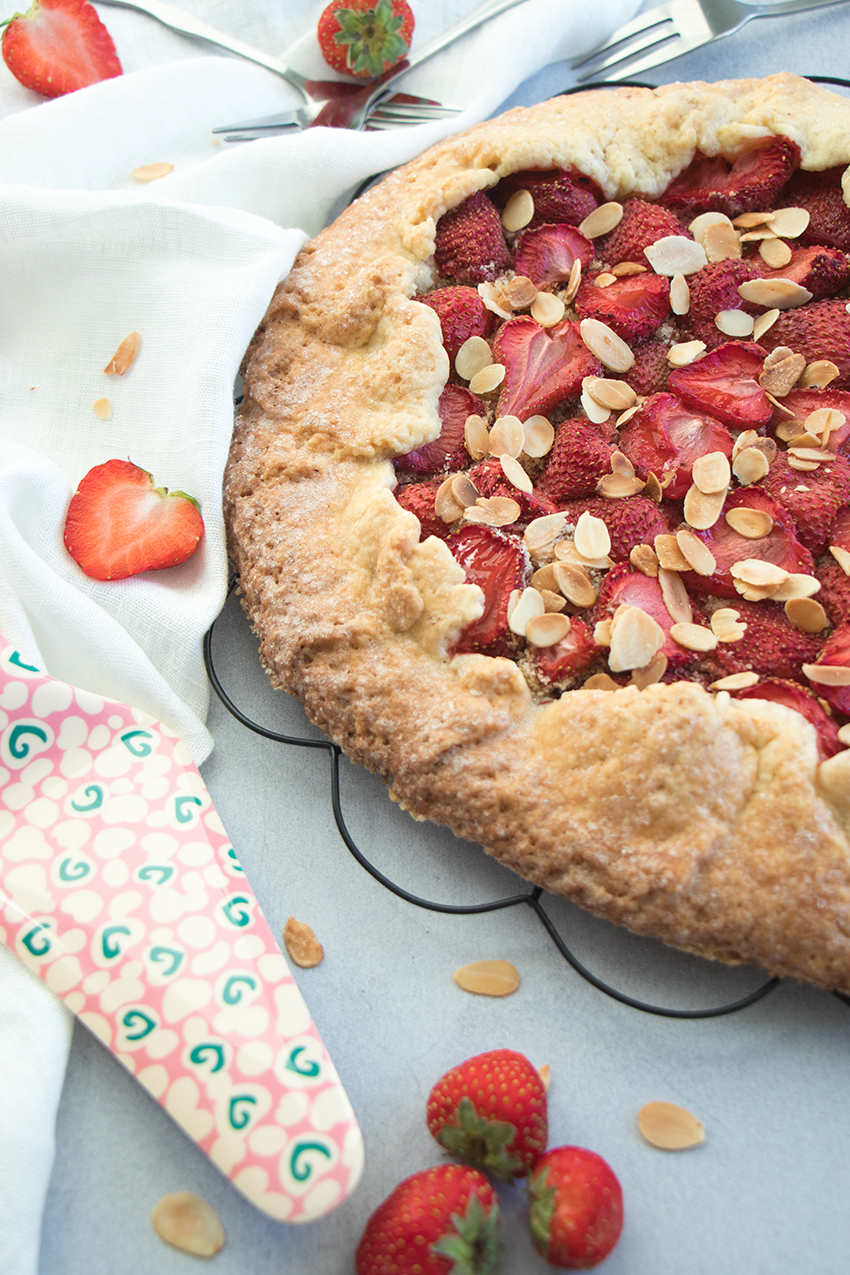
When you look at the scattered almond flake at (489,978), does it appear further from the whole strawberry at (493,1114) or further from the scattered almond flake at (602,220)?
the scattered almond flake at (602,220)

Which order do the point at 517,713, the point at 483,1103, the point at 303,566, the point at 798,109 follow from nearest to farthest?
the point at 483,1103, the point at 517,713, the point at 303,566, the point at 798,109

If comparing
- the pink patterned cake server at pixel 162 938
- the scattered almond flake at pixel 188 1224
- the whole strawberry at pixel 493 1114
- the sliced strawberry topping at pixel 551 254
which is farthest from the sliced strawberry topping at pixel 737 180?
the scattered almond flake at pixel 188 1224

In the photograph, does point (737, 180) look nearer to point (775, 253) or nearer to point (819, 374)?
point (775, 253)

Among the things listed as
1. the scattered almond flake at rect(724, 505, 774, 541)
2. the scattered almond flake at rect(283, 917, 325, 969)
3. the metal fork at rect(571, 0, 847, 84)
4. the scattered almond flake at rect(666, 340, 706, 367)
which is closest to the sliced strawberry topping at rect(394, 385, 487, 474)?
the scattered almond flake at rect(666, 340, 706, 367)

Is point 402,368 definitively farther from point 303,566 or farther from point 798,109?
point 798,109

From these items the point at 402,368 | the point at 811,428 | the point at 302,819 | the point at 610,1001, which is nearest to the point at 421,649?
the point at 302,819
